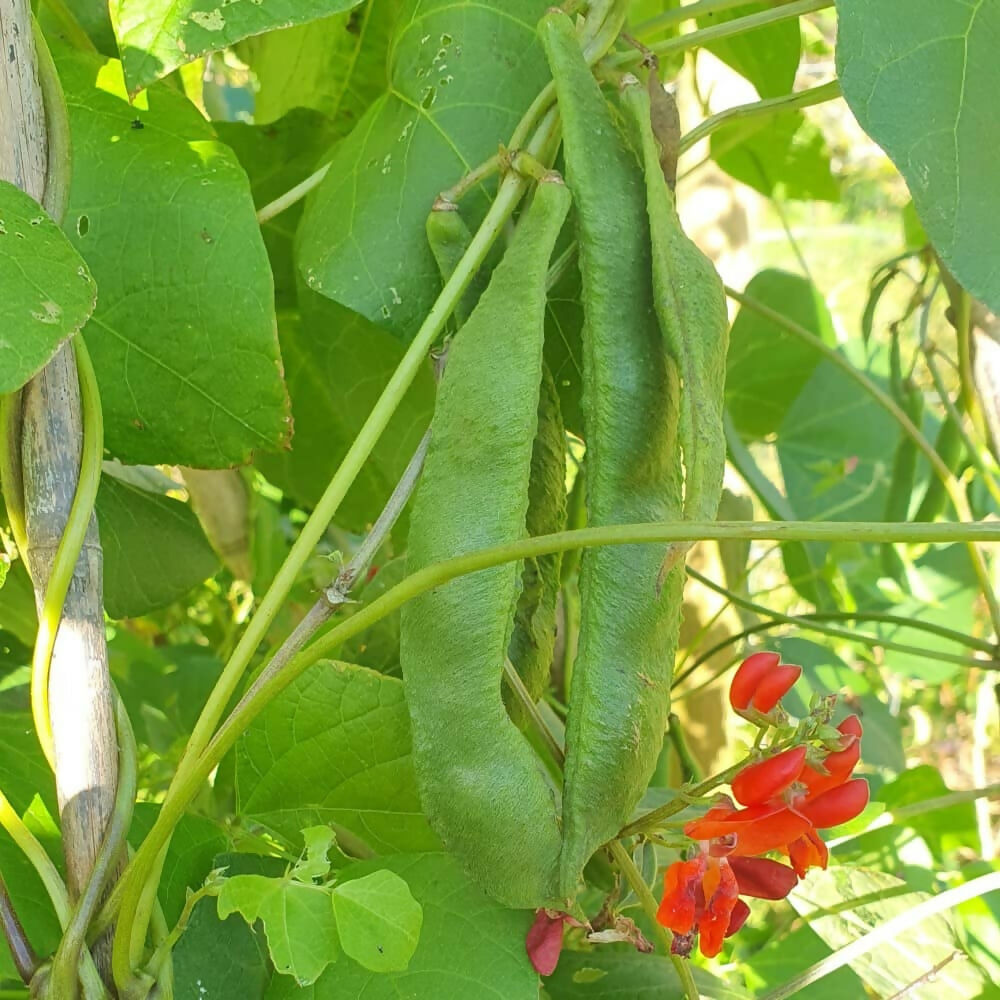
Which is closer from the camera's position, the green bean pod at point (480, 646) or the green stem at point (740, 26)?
the green bean pod at point (480, 646)

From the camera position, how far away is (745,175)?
114 cm

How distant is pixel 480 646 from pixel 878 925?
0.45 m

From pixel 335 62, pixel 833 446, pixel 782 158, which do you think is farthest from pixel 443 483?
pixel 833 446

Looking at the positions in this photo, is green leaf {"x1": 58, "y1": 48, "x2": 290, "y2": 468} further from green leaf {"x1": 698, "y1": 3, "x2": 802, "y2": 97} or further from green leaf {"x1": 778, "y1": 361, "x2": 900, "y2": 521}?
green leaf {"x1": 778, "y1": 361, "x2": 900, "y2": 521}

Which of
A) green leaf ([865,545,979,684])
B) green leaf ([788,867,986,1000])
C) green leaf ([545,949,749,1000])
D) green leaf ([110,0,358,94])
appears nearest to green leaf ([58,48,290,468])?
green leaf ([110,0,358,94])

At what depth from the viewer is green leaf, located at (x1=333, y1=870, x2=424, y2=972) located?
443 millimetres

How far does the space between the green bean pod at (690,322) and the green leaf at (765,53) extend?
326mm

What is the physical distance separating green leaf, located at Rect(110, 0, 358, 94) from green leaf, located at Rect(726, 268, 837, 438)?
819 millimetres

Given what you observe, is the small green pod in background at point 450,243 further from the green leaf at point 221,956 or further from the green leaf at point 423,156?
the green leaf at point 221,956

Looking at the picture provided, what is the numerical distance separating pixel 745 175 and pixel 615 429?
750 millimetres

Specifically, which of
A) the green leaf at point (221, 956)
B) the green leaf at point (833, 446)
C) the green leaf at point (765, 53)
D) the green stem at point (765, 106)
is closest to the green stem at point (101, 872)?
the green leaf at point (221, 956)

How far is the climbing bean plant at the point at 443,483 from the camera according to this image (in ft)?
1.48

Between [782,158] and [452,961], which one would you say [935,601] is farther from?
[452,961]

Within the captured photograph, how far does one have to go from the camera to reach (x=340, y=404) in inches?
31.3
